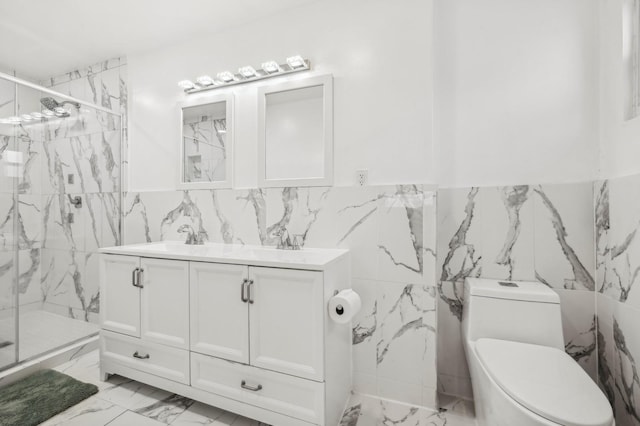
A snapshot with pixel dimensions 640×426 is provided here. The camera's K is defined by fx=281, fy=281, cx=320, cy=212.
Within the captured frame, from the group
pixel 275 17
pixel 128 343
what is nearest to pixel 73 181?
pixel 128 343

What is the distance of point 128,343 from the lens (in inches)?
65.9

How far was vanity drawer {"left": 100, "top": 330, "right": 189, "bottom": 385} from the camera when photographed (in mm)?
1518

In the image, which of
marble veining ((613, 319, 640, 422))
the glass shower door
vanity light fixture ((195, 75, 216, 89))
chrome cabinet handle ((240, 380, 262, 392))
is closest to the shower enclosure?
the glass shower door

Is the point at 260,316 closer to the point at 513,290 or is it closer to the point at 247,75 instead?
the point at 513,290

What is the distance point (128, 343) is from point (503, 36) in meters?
2.79

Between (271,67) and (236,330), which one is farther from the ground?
(271,67)

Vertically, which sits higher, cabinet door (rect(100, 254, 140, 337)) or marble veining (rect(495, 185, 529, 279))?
marble veining (rect(495, 185, 529, 279))

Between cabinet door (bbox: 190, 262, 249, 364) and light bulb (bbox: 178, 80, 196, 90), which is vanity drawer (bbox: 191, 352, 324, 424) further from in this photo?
light bulb (bbox: 178, 80, 196, 90)

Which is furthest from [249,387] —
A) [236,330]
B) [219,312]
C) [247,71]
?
[247,71]

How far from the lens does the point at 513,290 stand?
1.36 meters

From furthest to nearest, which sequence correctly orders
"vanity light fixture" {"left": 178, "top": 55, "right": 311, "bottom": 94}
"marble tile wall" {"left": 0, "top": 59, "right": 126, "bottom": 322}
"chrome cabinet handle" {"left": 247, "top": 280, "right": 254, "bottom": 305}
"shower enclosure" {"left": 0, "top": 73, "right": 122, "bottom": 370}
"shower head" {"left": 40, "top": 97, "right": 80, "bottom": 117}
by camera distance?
1. "marble tile wall" {"left": 0, "top": 59, "right": 126, "bottom": 322}
2. "shower head" {"left": 40, "top": 97, "right": 80, "bottom": 117}
3. "shower enclosure" {"left": 0, "top": 73, "right": 122, "bottom": 370}
4. "vanity light fixture" {"left": 178, "top": 55, "right": 311, "bottom": 94}
5. "chrome cabinet handle" {"left": 247, "top": 280, "right": 254, "bottom": 305}

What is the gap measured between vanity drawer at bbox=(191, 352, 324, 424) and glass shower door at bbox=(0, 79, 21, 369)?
1.45 meters

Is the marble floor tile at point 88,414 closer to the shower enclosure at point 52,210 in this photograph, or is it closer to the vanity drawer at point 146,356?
the vanity drawer at point 146,356

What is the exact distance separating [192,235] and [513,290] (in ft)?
6.44
